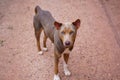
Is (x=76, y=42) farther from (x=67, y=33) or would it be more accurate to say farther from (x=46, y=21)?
(x=67, y=33)

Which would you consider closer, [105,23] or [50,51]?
[50,51]

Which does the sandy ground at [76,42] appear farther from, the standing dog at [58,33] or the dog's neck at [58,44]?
the dog's neck at [58,44]

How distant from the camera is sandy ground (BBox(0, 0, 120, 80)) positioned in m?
4.50

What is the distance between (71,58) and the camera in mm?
4812

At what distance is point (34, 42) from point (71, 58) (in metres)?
1.02

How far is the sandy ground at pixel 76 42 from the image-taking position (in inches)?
177

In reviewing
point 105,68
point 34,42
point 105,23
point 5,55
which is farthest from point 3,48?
point 105,23

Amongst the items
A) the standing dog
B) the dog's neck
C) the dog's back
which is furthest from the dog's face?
the dog's back

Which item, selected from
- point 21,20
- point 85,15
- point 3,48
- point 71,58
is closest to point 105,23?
point 85,15

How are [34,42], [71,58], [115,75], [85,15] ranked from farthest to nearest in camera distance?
[85,15] < [34,42] < [71,58] < [115,75]

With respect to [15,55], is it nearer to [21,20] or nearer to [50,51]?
[50,51]

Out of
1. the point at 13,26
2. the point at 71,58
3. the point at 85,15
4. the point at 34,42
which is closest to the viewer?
the point at 71,58

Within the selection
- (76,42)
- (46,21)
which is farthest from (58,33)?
(76,42)

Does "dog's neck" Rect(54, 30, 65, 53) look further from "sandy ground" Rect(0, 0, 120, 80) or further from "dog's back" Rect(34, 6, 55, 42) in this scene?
"sandy ground" Rect(0, 0, 120, 80)
